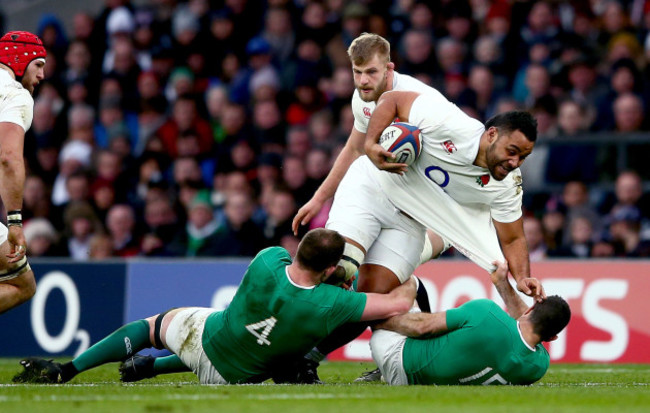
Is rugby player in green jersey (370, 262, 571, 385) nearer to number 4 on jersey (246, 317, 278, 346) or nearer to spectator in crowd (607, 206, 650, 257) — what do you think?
number 4 on jersey (246, 317, 278, 346)

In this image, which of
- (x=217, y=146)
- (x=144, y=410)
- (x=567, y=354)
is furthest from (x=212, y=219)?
(x=144, y=410)

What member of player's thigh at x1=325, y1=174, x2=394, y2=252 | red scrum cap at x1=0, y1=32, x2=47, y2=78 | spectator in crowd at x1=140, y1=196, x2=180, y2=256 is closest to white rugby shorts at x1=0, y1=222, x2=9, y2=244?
red scrum cap at x1=0, y1=32, x2=47, y2=78

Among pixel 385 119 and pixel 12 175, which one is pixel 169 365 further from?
pixel 385 119

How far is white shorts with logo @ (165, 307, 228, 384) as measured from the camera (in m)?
7.95

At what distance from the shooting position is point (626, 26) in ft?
44.6

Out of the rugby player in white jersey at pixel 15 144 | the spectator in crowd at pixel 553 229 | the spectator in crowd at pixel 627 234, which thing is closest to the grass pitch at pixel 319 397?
the rugby player in white jersey at pixel 15 144

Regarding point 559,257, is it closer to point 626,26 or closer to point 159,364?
point 626,26

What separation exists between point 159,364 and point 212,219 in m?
5.08

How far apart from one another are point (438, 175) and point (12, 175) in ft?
9.05

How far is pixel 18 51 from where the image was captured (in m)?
8.29

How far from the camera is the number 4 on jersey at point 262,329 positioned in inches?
302

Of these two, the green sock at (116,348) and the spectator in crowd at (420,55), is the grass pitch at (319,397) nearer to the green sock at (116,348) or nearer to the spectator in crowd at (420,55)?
the green sock at (116,348)

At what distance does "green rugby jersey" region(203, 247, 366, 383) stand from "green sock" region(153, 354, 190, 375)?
437mm

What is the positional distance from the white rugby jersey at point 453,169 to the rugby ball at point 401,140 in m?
0.16
